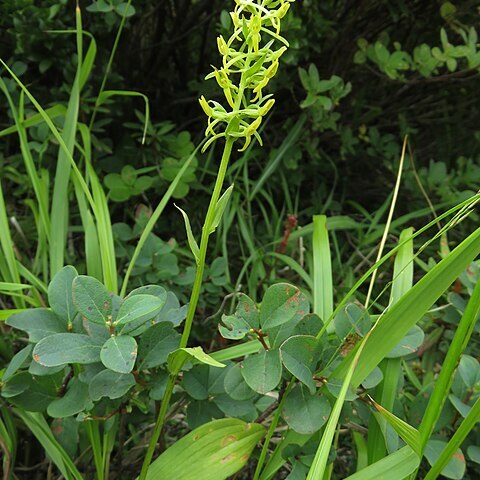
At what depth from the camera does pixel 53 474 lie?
1.09 metres

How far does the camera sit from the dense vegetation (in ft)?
2.44

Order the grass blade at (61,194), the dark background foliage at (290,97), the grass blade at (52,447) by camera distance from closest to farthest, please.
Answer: the grass blade at (52,447), the grass blade at (61,194), the dark background foliage at (290,97)

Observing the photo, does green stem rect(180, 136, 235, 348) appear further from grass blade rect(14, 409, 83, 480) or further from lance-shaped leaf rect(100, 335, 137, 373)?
grass blade rect(14, 409, 83, 480)

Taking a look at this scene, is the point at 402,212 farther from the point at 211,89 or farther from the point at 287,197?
the point at 211,89

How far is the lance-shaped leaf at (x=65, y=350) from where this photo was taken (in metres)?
0.72

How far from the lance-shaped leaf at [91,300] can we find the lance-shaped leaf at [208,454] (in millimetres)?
200

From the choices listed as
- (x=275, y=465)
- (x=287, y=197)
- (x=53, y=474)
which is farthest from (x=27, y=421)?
(x=287, y=197)

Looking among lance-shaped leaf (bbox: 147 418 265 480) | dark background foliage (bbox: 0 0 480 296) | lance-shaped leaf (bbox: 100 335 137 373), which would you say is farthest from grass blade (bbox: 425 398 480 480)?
dark background foliage (bbox: 0 0 480 296)

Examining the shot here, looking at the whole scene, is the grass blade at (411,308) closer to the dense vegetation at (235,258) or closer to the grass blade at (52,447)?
the dense vegetation at (235,258)

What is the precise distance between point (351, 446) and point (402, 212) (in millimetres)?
1153

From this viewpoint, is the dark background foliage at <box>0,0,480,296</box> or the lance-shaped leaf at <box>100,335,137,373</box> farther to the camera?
the dark background foliage at <box>0,0,480,296</box>

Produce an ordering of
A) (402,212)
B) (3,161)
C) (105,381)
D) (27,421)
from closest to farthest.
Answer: (105,381) → (27,421) → (3,161) → (402,212)

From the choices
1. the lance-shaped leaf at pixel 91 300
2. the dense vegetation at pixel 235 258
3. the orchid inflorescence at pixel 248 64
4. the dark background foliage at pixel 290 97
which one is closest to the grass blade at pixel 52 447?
the dense vegetation at pixel 235 258

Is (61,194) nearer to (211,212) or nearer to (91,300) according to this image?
(91,300)
